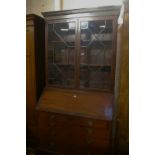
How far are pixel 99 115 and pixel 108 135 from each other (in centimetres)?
→ 25

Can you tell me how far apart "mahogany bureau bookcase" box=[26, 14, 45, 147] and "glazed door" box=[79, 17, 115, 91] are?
2.10 feet

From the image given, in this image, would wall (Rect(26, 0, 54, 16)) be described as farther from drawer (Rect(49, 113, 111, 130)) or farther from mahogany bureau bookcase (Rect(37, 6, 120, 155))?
drawer (Rect(49, 113, 111, 130))

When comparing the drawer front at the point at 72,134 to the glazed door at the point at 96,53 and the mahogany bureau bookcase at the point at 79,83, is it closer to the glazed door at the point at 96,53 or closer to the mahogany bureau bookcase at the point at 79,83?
the mahogany bureau bookcase at the point at 79,83

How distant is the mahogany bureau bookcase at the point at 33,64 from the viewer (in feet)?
7.94

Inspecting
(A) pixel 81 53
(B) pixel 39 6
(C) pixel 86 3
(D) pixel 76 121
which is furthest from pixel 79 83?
(B) pixel 39 6

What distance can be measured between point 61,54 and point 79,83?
535 mm

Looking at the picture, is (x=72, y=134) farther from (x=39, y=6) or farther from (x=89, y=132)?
(x=39, y=6)

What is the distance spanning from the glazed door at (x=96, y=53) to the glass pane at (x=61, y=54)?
15 centimetres

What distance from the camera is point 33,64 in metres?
2.45

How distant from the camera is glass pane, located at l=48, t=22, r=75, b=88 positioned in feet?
7.94

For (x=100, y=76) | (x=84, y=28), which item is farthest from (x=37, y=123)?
(x=84, y=28)

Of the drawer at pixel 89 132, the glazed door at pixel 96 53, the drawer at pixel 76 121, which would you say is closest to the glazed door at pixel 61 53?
the glazed door at pixel 96 53

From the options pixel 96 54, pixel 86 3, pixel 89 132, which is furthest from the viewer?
pixel 86 3
